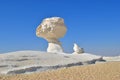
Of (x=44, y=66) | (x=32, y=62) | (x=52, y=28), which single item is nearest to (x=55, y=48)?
(x=52, y=28)

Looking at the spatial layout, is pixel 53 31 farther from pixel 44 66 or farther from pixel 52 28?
pixel 44 66

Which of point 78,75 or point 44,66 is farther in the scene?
point 44,66

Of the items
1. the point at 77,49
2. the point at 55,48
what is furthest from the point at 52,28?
the point at 77,49

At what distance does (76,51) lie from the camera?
36.7 metres

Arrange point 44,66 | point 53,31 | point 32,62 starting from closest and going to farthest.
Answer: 1. point 44,66
2. point 32,62
3. point 53,31

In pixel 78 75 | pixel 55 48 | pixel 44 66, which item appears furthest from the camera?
pixel 55 48

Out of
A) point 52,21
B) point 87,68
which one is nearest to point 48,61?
point 87,68

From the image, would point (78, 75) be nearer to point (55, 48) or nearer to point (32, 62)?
point (32, 62)

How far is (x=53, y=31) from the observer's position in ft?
113

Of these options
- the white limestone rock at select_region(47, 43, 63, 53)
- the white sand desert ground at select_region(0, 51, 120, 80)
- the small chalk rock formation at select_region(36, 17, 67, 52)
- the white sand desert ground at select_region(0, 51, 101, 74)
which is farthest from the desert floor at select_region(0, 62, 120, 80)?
the small chalk rock formation at select_region(36, 17, 67, 52)

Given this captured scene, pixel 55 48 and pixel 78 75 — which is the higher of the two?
pixel 55 48

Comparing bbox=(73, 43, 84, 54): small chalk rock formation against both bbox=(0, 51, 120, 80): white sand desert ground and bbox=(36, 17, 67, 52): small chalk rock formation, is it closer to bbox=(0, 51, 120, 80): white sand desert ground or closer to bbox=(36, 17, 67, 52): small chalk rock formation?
bbox=(36, 17, 67, 52): small chalk rock formation

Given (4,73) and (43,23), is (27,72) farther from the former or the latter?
(43,23)

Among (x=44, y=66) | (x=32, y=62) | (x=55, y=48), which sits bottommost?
(x=44, y=66)
